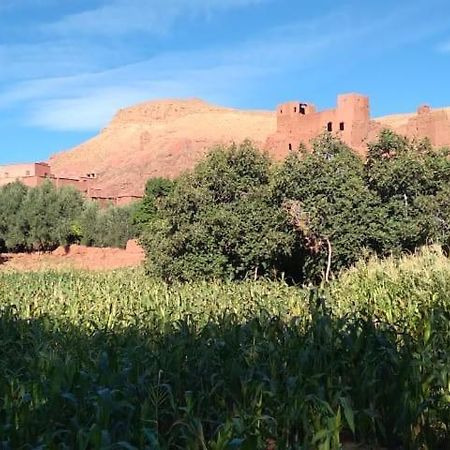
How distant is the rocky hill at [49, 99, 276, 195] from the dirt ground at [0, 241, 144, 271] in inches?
1286

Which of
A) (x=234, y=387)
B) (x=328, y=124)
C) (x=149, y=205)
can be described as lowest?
(x=234, y=387)

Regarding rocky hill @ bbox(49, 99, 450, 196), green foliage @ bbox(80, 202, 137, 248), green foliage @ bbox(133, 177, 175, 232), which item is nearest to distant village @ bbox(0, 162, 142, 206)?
green foliage @ bbox(133, 177, 175, 232)

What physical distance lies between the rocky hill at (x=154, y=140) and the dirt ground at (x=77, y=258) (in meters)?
32.7

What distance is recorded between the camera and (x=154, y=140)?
96625mm

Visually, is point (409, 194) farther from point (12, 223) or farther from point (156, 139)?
point (156, 139)

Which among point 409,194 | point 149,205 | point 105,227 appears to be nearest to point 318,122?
point 149,205

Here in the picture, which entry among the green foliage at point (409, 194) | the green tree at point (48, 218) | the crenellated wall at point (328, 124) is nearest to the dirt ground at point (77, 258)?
the green tree at point (48, 218)

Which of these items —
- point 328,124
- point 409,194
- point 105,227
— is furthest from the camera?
point 328,124

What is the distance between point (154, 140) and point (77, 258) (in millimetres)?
64845

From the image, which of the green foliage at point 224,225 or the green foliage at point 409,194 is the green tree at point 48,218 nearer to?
the green foliage at point 224,225

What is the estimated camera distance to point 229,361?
4.67m

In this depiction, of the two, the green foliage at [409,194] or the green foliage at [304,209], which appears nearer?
the green foliage at [409,194]

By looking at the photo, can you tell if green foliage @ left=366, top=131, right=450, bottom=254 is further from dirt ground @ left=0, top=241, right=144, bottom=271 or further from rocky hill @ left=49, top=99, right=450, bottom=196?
rocky hill @ left=49, top=99, right=450, bottom=196

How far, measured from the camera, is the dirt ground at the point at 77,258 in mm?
30422
